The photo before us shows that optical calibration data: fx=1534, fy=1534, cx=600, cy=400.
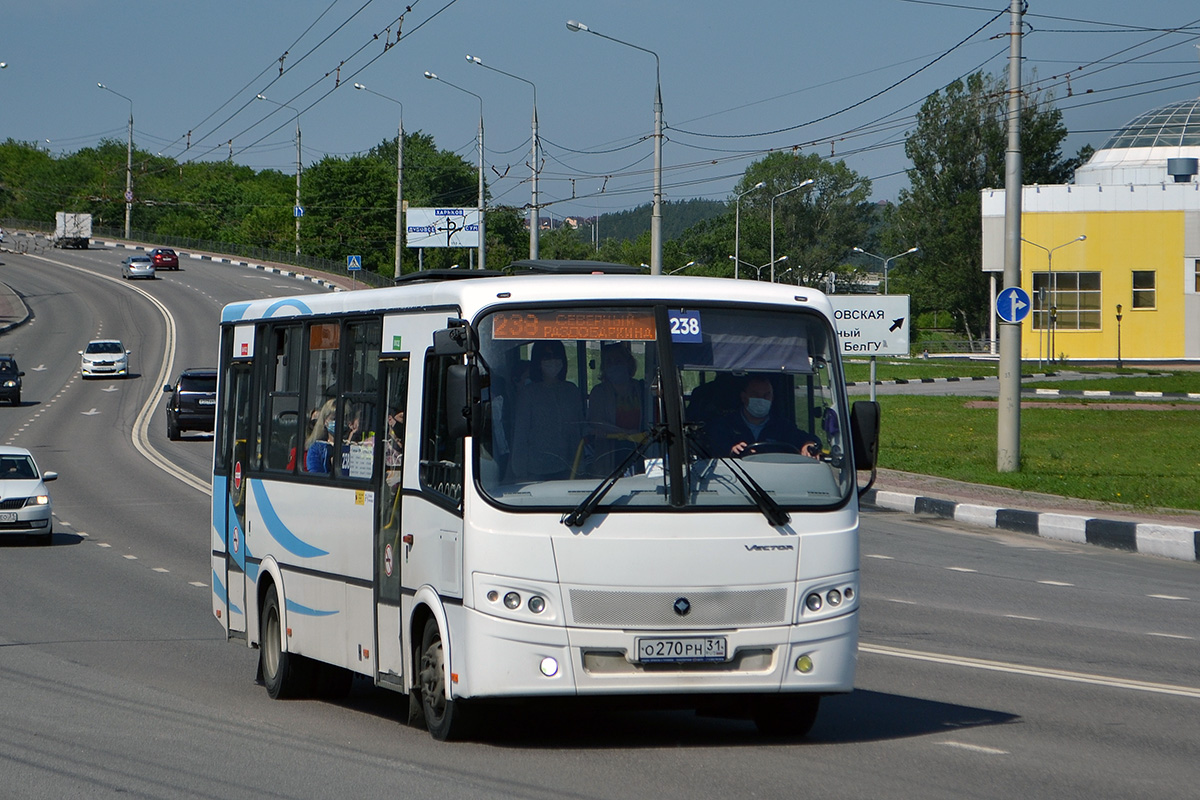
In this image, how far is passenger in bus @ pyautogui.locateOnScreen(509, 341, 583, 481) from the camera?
6.99 metres

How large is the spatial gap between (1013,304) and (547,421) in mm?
16754

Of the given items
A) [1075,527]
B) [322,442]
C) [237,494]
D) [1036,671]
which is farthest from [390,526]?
[1075,527]

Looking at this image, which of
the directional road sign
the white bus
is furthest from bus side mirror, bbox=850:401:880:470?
the directional road sign

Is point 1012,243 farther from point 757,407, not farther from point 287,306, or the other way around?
point 757,407

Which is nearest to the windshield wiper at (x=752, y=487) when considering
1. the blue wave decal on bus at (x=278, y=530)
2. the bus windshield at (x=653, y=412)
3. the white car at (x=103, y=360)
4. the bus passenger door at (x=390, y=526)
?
the bus windshield at (x=653, y=412)

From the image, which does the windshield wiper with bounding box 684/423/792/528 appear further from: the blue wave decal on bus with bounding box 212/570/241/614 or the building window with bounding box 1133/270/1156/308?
the building window with bounding box 1133/270/1156/308

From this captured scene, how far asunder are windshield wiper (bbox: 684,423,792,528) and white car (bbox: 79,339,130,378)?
52.5 m

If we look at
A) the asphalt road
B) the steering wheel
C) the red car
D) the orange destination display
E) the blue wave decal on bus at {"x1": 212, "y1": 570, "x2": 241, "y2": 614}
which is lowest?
the asphalt road

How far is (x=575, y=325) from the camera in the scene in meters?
7.27

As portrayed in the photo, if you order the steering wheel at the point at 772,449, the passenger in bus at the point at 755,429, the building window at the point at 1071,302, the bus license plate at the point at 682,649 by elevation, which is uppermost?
the building window at the point at 1071,302

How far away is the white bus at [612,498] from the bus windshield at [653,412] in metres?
0.01

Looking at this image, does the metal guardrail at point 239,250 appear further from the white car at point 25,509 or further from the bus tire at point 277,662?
the bus tire at point 277,662

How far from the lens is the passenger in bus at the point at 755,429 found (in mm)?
7137

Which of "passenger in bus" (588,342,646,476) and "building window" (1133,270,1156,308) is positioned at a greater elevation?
"building window" (1133,270,1156,308)
